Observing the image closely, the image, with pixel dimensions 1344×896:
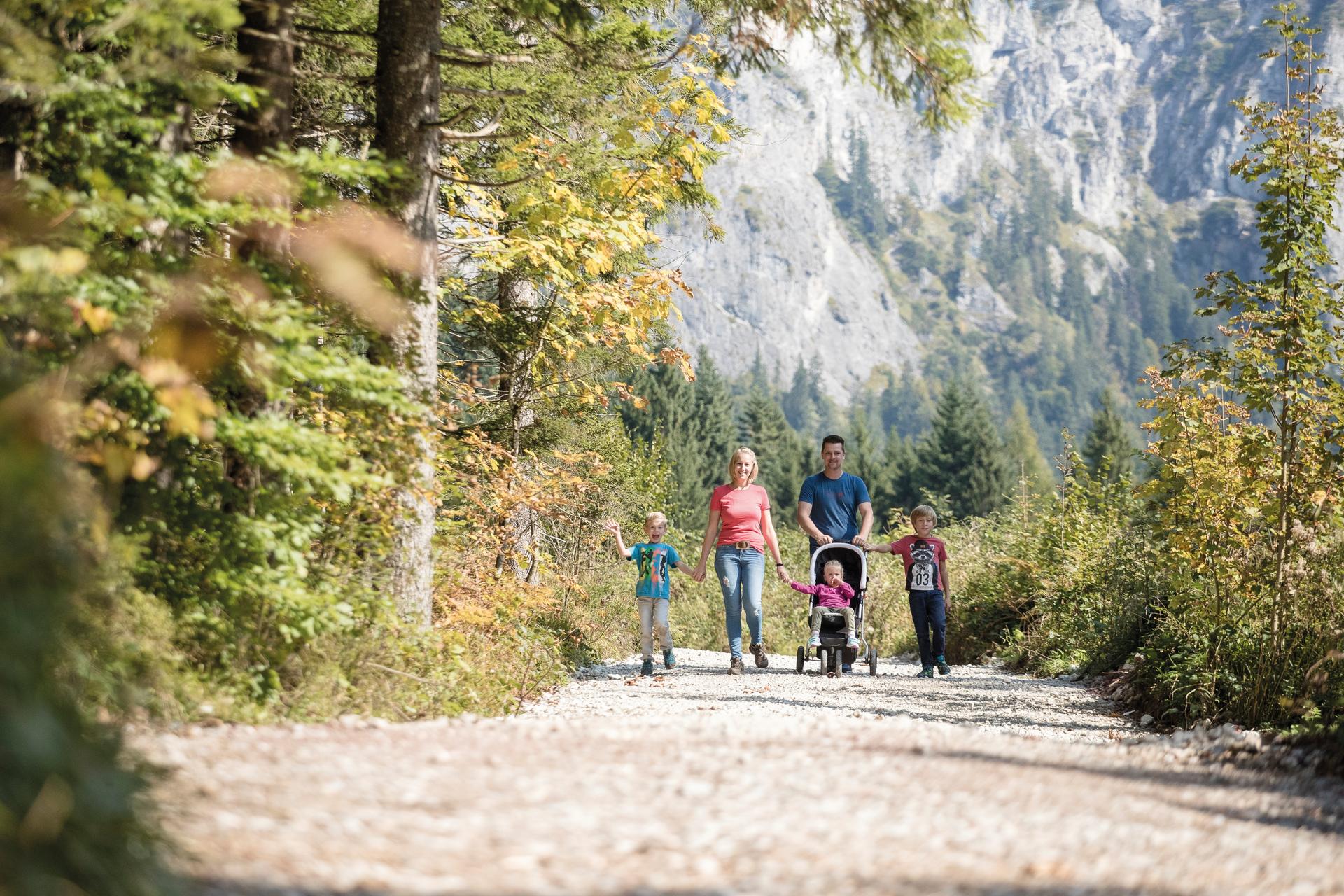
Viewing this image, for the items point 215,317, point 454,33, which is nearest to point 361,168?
point 215,317

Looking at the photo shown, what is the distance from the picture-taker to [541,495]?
404 inches

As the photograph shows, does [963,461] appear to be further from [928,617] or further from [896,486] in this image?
[928,617]

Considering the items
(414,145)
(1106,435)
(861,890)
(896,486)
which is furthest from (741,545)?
(896,486)

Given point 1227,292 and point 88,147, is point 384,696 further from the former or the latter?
point 1227,292

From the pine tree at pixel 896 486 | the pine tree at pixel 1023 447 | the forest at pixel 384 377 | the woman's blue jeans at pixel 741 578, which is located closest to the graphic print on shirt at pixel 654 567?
the woman's blue jeans at pixel 741 578

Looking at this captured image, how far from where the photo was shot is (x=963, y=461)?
71.1m

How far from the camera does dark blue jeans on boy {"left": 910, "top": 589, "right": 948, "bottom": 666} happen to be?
1070 centimetres

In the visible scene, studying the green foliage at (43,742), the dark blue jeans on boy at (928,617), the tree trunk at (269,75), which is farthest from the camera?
the dark blue jeans on boy at (928,617)

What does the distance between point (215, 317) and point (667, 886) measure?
10.3 ft

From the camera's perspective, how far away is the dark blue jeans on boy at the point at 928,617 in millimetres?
10703

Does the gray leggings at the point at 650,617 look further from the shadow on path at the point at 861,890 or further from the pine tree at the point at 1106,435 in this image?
the pine tree at the point at 1106,435

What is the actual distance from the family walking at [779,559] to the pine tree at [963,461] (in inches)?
2382

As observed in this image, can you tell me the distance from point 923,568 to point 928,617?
1.85ft

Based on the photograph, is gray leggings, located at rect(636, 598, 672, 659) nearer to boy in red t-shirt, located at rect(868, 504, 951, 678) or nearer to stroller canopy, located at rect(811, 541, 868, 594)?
stroller canopy, located at rect(811, 541, 868, 594)
